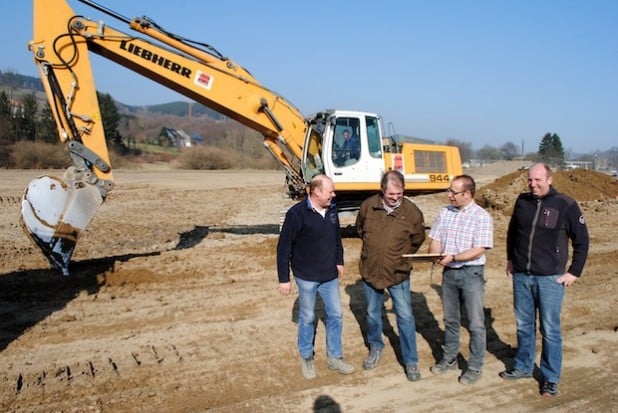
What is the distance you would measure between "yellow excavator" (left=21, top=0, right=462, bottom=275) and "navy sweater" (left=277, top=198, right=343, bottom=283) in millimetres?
4162

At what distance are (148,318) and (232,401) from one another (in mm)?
2414

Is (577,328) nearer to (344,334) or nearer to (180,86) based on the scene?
(344,334)

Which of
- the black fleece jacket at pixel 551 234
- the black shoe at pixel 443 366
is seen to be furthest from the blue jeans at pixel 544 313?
the black shoe at pixel 443 366

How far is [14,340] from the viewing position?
18.4ft

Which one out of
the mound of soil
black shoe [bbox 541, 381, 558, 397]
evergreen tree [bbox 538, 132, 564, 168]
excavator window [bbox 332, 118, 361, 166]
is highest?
evergreen tree [bbox 538, 132, 564, 168]

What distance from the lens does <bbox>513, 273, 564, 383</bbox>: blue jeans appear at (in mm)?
4504

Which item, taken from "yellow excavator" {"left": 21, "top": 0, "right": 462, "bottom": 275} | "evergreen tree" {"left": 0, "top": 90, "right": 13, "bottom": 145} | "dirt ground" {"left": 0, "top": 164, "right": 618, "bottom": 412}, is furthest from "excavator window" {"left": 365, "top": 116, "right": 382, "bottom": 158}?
"evergreen tree" {"left": 0, "top": 90, "right": 13, "bottom": 145}

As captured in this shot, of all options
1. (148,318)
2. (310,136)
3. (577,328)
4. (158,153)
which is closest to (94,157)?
(148,318)

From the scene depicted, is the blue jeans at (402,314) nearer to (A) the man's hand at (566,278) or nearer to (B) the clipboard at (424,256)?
(B) the clipboard at (424,256)

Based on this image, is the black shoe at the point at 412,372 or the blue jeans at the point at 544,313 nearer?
the blue jeans at the point at 544,313

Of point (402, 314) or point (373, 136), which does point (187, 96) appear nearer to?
point (373, 136)

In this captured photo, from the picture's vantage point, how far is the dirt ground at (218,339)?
4.46m

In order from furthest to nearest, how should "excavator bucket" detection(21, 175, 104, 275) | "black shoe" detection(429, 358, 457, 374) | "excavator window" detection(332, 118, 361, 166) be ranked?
1. "excavator window" detection(332, 118, 361, 166)
2. "excavator bucket" detection(21, 175, 104, 275)
3. "black shoe" detection(429, 358, 457, 374)

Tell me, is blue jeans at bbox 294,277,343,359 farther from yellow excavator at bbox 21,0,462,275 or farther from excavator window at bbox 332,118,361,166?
excavator window at bbox 332,118,361,166
